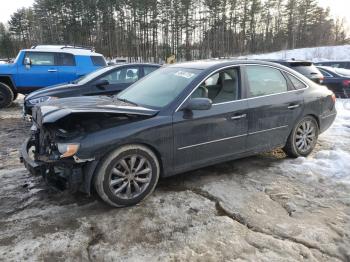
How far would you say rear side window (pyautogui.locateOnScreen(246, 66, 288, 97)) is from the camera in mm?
4652

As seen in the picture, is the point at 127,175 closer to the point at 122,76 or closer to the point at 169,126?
the point at 169,126

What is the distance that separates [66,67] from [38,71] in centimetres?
89

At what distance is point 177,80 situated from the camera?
171 inches

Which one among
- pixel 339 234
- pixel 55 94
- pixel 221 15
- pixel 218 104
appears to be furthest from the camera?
pixel 221 15

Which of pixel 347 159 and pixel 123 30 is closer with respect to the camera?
pixel 347 159

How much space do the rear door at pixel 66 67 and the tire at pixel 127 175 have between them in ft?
27.7

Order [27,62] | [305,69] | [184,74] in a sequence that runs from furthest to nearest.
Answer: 1. [27,62]
2. [305,69]
3. [184,74]

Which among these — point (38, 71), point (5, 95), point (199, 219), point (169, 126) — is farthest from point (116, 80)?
point (199, 219)

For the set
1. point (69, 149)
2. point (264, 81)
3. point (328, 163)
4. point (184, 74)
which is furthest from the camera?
point (328, 163)

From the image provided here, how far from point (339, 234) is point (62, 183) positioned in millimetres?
2779

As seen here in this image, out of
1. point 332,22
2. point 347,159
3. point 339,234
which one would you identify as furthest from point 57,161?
point 332,22

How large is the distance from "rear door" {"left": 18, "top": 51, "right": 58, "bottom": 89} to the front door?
8146 mm

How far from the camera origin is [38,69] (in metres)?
10.9

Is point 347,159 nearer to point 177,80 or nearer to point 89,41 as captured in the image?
point 177,80
